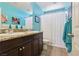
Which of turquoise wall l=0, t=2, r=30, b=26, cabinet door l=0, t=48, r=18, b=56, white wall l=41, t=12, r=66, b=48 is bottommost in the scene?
cabinet door l=0, t=48, r=18, b=56

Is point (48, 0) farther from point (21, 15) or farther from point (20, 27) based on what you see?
point (20, 27)

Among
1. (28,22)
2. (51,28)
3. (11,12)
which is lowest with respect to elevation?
(51,28)

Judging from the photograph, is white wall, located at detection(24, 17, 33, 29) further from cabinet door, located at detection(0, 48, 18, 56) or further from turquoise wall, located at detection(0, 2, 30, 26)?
cabinet door, located at detection(0, 48, 18, 56)

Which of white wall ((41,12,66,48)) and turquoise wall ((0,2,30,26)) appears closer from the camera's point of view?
turquoise wall ((0,2,30,26))

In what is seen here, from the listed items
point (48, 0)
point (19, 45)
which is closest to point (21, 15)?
point (48, 0)

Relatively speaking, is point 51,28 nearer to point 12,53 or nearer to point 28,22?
point 28,22

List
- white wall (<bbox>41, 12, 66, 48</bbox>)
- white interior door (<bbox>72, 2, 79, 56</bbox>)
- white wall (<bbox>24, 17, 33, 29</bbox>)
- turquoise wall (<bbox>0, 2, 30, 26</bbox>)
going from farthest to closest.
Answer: white wall (<bbox>41, 12, 66, 48</bbox>) < white wall (<bbox>24, 17, 33, 29</bbox>) < turquoise wall (<bbox>0, 2, 30, 26</bbox>) < white interior door (<bbox>72, 2, 79, 56</bbox>)

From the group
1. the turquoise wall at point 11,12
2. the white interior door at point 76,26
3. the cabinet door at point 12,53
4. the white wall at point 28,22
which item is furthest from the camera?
the white wall at point 28,22

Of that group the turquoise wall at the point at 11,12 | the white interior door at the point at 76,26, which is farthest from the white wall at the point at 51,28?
the white interior door at the point at 76,26

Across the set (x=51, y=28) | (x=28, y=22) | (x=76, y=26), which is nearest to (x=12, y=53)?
(x=76, y=26)

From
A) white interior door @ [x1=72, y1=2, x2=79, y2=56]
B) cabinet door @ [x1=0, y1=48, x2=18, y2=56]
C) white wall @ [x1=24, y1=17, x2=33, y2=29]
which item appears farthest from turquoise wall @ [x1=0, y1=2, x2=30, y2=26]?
white interior door @ [x1=72, y1=2, x2=79, y2=56]

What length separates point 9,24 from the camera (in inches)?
90.6

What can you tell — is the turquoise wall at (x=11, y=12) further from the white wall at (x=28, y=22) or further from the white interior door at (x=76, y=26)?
the white interior door at (x=76, y=26)

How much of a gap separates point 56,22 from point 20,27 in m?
1.78
